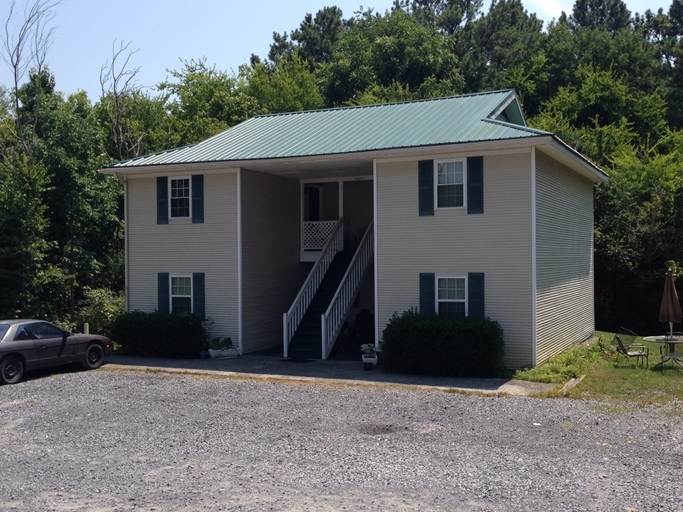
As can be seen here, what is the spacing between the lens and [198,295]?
801 inches

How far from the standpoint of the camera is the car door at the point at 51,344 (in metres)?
16.3

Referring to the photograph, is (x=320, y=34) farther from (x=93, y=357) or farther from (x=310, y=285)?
(x=93, y=357)

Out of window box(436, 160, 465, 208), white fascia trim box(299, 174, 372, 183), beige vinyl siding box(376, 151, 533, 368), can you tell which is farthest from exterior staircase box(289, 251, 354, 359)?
window box(436, 160, 465, 208)

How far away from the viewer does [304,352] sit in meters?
19.4

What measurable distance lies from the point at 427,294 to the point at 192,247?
6.94 metres

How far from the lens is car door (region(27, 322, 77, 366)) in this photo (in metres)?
16.3

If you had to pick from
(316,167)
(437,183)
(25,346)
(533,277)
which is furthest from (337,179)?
(25,346)

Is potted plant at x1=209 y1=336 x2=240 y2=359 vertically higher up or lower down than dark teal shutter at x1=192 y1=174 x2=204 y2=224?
lower down

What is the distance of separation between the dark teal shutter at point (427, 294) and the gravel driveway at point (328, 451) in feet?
11.1

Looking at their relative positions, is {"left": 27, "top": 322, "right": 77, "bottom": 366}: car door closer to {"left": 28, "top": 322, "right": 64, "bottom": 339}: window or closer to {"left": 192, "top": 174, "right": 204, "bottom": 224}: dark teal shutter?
{"left": 28, "top": 322, "right": 64, "bottom": 339}: window

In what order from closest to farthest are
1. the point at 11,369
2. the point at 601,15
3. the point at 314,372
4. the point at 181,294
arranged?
the point at 11,369, the point at 314,372, the point at 181,294, the point at 601,15

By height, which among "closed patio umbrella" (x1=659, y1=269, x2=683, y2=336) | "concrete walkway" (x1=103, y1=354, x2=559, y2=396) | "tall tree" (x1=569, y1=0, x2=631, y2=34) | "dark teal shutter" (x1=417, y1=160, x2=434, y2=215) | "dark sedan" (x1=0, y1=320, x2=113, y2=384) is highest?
"tall tree" (x1=569, y1=0, x2=631, y2=34)

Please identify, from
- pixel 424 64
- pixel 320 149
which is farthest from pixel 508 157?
pixel 424 64

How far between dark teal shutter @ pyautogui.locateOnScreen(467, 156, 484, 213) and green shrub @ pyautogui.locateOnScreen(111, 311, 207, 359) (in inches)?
309
